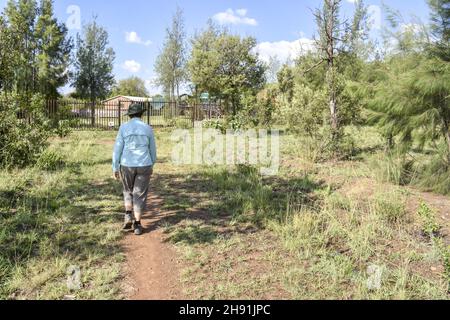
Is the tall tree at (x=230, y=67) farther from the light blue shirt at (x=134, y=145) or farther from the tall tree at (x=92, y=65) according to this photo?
the light blue shirt at (x=134, y=145)

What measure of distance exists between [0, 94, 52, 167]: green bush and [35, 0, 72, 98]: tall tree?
15307 millimetres

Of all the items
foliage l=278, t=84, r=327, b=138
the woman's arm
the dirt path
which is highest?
foliage l=278, t=84, r=327, b=138

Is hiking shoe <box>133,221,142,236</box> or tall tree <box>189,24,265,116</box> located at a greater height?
tall tree <box>189,24,265,116</box>

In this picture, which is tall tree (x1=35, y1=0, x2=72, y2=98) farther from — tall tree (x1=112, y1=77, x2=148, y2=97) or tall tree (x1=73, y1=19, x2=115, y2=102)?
tall tree (x1=112, y1=77, x2=148, y2=97)

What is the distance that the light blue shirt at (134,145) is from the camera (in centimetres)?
473

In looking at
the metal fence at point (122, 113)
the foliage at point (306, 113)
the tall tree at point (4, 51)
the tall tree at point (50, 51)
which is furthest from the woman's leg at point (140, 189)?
the tall tree at point (50, 51)

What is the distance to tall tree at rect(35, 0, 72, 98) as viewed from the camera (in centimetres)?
2236

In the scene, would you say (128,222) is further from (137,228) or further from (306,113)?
(306,113)

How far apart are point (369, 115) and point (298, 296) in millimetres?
5685

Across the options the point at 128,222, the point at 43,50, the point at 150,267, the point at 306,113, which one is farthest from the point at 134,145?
the point at 43,50

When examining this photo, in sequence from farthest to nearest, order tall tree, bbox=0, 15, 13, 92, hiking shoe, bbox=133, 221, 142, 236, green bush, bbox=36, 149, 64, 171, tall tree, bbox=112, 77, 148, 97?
tall tree, bbox=112, 77, 148, 97
green bush, bbox=36, 149, 64, 171
tall tree, bbox=0, 15, 13, 92
hiking shoe, bbox=133, 221, 142, 236

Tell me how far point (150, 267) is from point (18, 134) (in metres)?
5.66

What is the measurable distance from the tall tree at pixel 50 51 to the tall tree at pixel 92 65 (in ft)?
2.91

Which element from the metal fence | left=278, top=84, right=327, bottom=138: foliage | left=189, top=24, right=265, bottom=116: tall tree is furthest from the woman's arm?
left=189, top=24, right=265, bottom=116: tall tree
